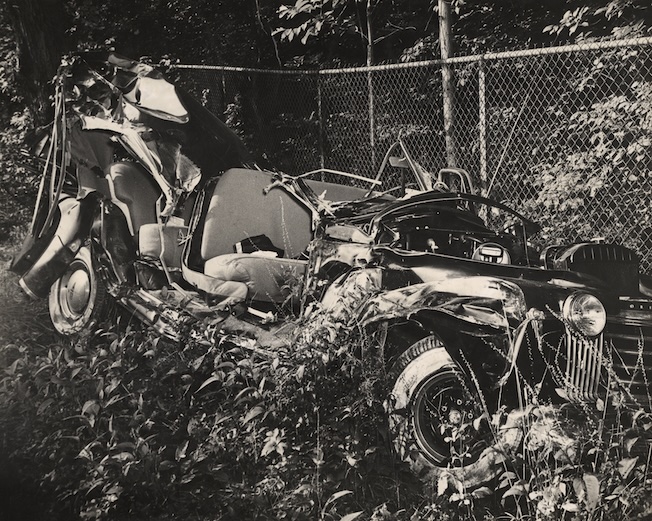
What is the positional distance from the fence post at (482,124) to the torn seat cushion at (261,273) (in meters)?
2.02

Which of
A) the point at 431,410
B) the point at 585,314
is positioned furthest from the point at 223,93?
the point at 585,314

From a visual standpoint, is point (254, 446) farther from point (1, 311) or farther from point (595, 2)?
point (595, 2)

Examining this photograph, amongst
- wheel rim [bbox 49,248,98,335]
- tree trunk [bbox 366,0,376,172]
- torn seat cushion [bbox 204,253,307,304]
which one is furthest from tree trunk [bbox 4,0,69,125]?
tree trunk [bbox 366,0,376,172]

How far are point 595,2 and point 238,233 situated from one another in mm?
3640


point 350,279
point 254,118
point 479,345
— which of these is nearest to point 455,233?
point 350,279

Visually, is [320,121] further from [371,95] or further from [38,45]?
[38,45]

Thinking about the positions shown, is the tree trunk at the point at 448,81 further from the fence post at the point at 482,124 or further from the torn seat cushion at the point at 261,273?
the torn seat cushion at the point at 261,273

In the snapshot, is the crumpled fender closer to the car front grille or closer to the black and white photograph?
the black and white photograph

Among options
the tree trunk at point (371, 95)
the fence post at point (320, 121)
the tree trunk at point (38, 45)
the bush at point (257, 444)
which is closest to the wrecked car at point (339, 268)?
the bush at point (257, 444)

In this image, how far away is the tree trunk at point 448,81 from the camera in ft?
18.7

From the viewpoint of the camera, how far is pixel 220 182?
4992 mm

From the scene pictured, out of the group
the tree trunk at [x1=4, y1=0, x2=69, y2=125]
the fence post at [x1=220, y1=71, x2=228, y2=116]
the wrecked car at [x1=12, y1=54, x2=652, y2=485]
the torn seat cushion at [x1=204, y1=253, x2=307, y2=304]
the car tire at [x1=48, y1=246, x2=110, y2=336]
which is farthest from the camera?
the fence post at [x1=220, y1=71, x2=228, y2=116]

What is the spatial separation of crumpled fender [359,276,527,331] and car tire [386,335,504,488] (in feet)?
0.49

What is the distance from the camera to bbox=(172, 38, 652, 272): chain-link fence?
5.69 m
